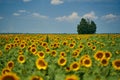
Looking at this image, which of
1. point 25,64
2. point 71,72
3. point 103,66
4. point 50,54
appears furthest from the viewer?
point 50,54

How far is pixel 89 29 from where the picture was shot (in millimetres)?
68562

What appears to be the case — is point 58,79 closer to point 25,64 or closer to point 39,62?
point 39,62

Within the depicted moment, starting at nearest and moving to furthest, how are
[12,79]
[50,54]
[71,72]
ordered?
[12,79] → [71,72] → [50,54]

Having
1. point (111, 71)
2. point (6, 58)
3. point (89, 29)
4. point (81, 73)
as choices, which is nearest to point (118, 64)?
point (111, 71)

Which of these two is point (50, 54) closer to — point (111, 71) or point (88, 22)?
point (111, 71)

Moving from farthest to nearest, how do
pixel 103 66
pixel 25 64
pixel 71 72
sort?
pixel 25 64
pixel 103 66
pixel 71 72

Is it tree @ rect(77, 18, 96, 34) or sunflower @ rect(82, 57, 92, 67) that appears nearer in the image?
sunflower @ rect(82, 57, 92, 67)

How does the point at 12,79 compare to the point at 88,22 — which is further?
the point at 88,22

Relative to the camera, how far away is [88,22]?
236 feet

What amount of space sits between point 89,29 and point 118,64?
6374 centimetres

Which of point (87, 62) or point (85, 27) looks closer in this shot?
point (87, 62)

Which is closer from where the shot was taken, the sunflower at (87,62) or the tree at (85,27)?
the sunflower at (87,62)

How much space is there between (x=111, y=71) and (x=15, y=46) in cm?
445

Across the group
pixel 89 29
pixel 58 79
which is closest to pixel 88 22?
pixel 89 29
